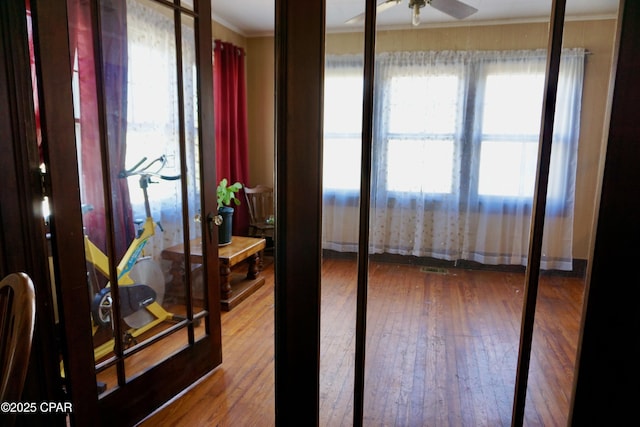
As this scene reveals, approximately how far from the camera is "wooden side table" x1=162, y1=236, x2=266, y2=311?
6.89 ft

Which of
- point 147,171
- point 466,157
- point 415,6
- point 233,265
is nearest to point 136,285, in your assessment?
point 147,171

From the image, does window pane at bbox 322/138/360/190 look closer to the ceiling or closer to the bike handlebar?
the ceiling

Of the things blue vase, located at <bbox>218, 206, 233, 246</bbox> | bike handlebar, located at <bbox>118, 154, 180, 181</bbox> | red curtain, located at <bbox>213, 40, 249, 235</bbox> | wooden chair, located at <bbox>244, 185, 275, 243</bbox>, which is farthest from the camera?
wooden chair, located at <bbox>244, 185, 275, 243</bbox>

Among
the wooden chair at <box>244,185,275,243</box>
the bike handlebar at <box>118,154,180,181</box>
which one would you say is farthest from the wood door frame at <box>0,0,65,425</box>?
the wooden chair at <box>244,185,275,243</box>

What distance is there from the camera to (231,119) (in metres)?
4.45

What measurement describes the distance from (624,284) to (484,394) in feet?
4.16

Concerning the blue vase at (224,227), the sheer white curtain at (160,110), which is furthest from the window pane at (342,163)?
the blue vase at (224,227)

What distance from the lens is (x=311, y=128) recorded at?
115cm

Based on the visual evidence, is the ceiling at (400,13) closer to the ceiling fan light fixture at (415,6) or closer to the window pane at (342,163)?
the ceiling fan light fixture at (415,6)

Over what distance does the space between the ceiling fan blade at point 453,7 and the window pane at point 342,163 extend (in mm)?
1738

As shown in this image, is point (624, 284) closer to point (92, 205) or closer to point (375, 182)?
point (375, 182)

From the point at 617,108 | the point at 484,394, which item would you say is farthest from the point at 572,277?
the point at 484,394

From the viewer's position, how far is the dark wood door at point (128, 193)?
145 cm

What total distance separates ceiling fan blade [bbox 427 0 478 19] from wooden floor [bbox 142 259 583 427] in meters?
1.71
